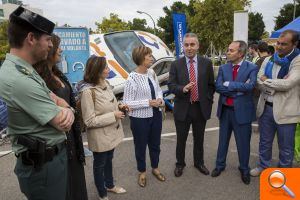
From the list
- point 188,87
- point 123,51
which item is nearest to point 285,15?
point 123,51

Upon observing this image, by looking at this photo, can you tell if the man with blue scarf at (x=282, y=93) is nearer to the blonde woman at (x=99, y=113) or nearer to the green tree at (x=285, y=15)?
the blonde woman at (x=99, y=113)

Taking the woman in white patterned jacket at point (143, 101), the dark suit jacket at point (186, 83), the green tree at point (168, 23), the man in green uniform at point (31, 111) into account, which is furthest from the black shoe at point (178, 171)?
the green tree at point (168, 23)

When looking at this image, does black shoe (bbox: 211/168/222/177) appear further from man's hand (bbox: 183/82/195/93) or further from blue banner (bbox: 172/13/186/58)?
blue banner (bbox: 172/13/186/58)

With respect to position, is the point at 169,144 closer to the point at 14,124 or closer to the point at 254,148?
the point at 254,148

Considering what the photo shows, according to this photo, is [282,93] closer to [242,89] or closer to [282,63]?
[282,63]

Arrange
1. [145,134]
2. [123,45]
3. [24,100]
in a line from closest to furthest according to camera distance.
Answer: [24,100] → [145,134] → [123,45]

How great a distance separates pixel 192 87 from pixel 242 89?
0.64 m

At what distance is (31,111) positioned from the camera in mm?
1653

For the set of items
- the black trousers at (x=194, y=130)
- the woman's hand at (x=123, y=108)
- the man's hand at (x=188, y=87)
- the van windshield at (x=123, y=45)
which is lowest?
the black trousers at (x=194, y=130)

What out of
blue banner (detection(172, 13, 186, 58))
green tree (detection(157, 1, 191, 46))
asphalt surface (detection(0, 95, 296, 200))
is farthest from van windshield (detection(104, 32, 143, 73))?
green tree (detection(157, 1, 191, 46))

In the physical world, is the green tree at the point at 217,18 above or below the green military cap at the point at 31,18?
above

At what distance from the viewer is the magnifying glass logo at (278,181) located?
56.7 inches

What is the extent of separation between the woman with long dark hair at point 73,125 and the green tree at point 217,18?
18.7 meters

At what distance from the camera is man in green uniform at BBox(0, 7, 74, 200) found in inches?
64.5
